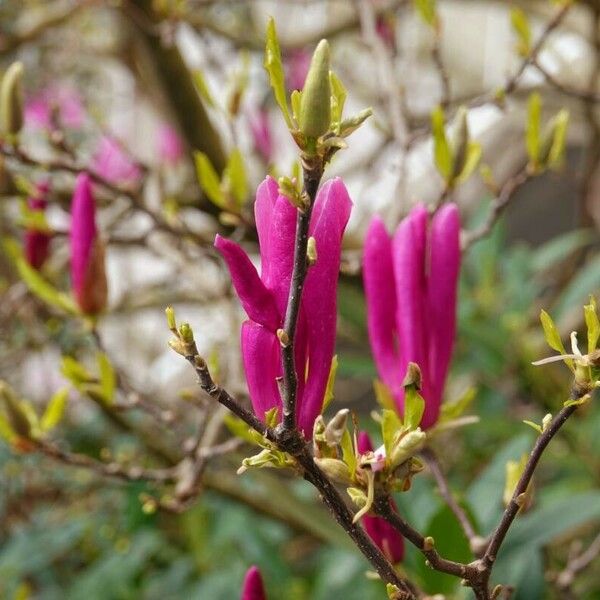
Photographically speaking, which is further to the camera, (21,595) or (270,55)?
(21,595)

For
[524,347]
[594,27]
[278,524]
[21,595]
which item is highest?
[594,27]

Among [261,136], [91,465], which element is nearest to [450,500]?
[91,465]

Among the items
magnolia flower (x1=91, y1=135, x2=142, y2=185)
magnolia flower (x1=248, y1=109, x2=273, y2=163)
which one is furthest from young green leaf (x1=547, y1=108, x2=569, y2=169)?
magnolia flower (x1=91, y1=135, x2=142, y2=185)

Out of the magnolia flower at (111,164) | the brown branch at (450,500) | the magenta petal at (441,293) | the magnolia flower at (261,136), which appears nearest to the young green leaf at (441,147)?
the magenta petal at (441,293)

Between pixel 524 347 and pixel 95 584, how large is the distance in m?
0.73

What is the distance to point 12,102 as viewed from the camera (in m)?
0.70

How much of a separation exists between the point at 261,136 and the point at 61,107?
611 millimetres

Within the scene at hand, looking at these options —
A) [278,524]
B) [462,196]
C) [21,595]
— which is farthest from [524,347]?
[462,196]

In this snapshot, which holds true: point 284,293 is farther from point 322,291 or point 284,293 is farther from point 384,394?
point 384,394

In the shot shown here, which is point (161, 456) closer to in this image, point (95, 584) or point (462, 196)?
point (95, 584)

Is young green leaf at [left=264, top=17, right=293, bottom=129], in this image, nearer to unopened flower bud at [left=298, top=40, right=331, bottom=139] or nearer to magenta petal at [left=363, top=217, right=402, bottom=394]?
unopened flower bud at [left=298, top=40, right=331, bottom=139]

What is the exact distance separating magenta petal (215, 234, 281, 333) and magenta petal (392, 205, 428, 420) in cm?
14

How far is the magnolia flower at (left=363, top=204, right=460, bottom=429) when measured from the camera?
488mm

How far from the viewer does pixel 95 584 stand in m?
1.23
